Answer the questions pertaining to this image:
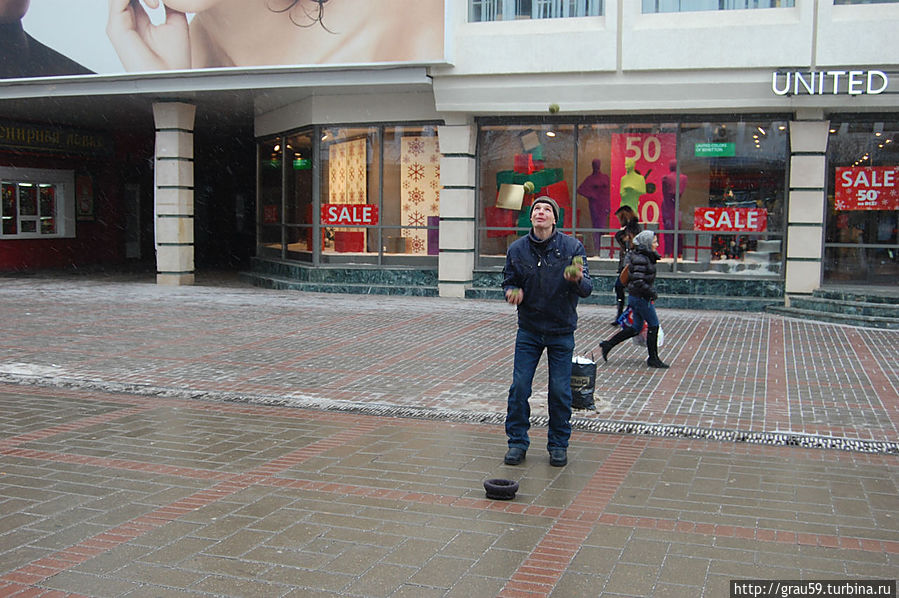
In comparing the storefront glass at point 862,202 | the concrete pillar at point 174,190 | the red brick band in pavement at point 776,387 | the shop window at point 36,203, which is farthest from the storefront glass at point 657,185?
the shop window at point 36,203

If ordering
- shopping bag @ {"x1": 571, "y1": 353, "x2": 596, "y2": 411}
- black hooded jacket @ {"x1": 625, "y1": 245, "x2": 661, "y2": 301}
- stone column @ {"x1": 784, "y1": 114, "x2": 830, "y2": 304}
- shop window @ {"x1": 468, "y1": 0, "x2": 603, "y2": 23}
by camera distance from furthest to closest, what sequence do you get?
shop window @ {"x1": 468, "y1": 0, "x2": 603, "y2": 23}
stone column @ {"x1": 784, "y1": 114, "x2": 830, "y2": 304}
black hooded jacket @ {"x1": 625, "y1": 245, "x2": 661, "y2": 301}
shopping bag @ {"x1": 571, "y1": 353, "x2": 596, "y2": 411}

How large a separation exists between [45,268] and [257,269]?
680 centimetres

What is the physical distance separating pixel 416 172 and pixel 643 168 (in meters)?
4.60

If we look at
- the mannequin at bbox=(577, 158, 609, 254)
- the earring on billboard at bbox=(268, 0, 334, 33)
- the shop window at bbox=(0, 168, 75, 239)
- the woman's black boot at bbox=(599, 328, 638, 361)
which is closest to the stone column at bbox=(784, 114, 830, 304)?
the mannequin at bbox=(577, 158, 609, 254)

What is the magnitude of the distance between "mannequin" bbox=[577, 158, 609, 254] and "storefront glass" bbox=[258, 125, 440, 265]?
3.06 m

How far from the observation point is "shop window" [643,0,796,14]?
1559 centimetres

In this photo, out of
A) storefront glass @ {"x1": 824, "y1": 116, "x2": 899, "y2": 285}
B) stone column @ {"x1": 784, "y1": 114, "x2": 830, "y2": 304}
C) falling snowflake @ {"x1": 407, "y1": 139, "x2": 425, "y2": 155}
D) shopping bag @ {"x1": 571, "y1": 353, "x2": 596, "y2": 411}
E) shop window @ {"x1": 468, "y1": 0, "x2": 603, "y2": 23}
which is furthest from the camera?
falling snowflake @ {"x1": 407, "y1": 139, "x2": 425, "y2": 155}

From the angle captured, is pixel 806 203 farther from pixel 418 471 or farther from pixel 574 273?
pixel 418 471

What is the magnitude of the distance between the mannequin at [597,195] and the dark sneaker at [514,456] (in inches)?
463

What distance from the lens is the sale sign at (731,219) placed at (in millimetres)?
16828

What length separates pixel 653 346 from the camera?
10.3 meters

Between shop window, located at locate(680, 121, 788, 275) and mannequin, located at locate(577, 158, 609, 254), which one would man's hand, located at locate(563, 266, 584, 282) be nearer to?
shop window, located at locate(680, 121, 788, 275)

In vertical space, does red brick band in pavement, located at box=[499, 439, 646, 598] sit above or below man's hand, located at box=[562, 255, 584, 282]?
below

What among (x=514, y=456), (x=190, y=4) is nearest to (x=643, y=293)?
(x=514, y=456)
